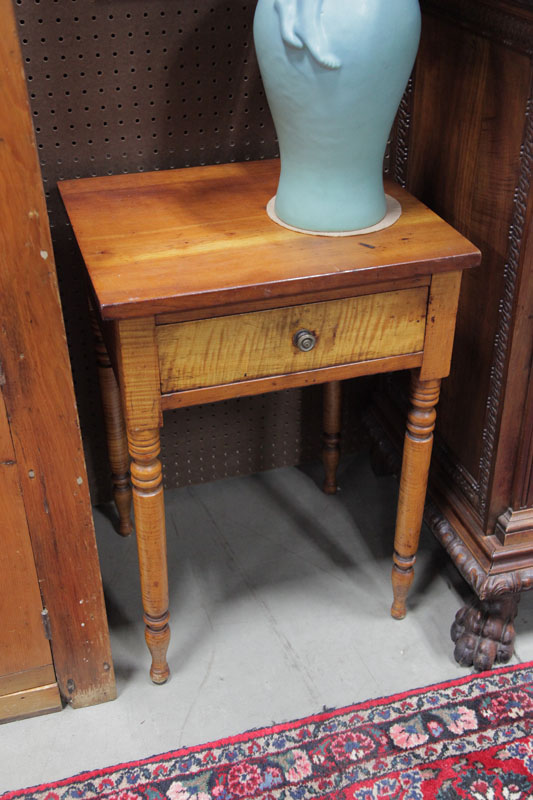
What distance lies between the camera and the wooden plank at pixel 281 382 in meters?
1.38

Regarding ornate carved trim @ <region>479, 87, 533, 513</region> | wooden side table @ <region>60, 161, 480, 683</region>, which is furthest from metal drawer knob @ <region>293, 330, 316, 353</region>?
ornate carved trim @ <region>479, 87, 533, 513</region>

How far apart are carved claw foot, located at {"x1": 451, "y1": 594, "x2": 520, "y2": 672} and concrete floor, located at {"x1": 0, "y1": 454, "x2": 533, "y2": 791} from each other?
0.05 metres

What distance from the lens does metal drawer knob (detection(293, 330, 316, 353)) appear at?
138 cm

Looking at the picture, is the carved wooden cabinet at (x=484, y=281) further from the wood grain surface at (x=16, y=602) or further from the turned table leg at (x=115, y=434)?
the wood grain surface at (x=16, y=602)

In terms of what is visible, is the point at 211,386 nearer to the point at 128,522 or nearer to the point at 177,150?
the point at 177,150

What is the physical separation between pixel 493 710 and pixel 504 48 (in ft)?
3.79

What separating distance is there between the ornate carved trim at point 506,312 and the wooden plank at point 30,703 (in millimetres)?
869

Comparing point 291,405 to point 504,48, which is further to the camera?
point 291,405

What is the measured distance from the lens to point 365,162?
1.44 meters

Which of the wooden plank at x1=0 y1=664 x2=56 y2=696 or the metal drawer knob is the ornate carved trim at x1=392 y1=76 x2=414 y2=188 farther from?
the wooden plank at x1=0 y1=664 x2=56 y2=696

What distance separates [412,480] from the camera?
1638 mm

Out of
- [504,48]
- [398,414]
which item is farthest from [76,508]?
[504,48]

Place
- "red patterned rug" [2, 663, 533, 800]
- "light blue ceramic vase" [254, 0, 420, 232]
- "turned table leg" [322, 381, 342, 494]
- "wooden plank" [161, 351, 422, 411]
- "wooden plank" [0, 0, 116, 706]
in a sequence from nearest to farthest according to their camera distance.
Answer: "wooden plank" [0, 0, 116, 706]
"light blue ceramic vase" [254, 0, 420, 232]
"wooden plank" [161, 351, 422, 411]
"red patterned rug" [2, 663, 533, 800]
"turned table leg" [322, 381, 342, 494]

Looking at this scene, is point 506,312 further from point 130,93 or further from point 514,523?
point 130,93
